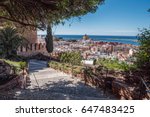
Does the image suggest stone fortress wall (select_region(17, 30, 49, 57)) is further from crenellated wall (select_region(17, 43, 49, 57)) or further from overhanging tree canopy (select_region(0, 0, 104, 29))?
overhanging tree canopy (select_region(0, 0, 104, 29))

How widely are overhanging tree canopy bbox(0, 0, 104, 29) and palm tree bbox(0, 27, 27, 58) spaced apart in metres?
15.4

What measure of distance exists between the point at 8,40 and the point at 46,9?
17592 mm

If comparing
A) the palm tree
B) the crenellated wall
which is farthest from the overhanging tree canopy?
the crenellated wall

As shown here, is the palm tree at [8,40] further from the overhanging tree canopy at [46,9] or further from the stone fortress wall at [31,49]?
the overhanging tree canopy at [46,9]

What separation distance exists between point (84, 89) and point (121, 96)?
102 inches

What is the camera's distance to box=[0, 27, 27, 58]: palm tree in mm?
29484

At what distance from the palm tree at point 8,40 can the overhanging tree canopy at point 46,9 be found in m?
Answer: 15.4

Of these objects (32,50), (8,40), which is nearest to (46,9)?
(8,40)

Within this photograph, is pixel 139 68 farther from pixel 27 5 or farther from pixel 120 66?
pixel 27 5

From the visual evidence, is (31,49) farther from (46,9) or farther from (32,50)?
(46,9)

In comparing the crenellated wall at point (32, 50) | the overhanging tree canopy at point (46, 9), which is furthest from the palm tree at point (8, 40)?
the overhanging tree canopy at point (46, 9)

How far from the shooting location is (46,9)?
42.7 ft

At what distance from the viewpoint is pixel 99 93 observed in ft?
42.6

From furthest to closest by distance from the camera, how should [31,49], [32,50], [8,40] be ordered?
1. [32,50]
2. [31,49]
3. [8,40]
